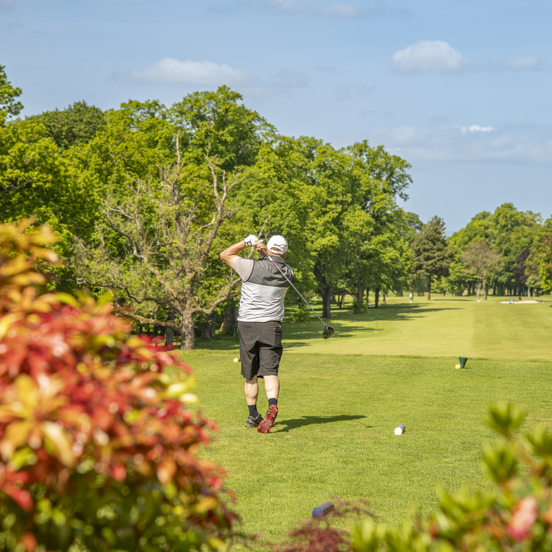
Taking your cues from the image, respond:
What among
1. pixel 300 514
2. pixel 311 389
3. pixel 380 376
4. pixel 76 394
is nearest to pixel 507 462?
pixel 76 394

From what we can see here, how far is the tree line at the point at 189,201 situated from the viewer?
25000 millimetres

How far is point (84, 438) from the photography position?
1.59 m

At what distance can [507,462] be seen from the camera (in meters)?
→ 1.69

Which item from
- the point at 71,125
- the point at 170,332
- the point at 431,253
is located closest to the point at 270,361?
the point at 170,332

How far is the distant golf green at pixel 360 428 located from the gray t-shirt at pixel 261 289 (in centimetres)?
159

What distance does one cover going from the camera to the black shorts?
8.47 m

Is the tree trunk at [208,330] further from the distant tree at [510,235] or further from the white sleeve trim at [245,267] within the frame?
the distant tree at [510,235]

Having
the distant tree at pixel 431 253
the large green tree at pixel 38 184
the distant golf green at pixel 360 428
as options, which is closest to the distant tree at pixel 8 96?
the large green tree at pixel 38 184

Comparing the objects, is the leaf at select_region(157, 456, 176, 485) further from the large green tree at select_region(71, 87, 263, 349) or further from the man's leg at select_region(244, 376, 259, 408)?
the large green tree at select_region(71, 87, 263, 349)

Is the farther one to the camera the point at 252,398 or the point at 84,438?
the point at 252,398

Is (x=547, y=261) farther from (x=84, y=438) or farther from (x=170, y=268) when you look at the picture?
(x=84, y=438)

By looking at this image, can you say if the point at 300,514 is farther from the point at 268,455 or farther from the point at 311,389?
the point at 311,389

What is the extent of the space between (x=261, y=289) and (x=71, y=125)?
140 feet

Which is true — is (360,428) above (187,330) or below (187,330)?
above
